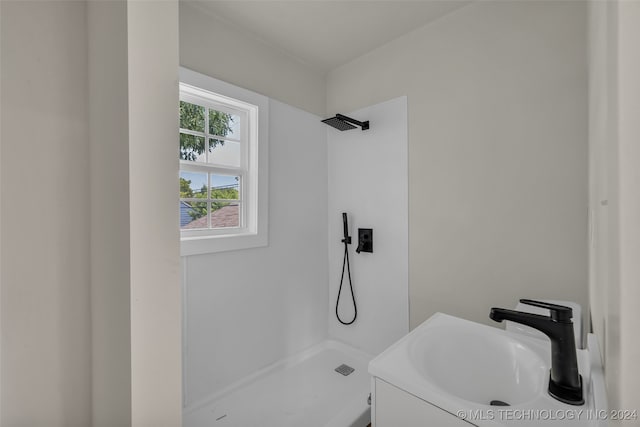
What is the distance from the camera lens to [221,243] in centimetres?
180

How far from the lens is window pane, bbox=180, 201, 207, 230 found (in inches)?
68.7

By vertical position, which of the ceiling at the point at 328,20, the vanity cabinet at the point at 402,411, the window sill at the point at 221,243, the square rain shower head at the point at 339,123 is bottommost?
the vanity cabinet at the point at 402,411

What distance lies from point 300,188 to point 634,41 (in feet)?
6.65

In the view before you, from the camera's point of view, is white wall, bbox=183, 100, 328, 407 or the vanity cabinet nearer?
the vanity cabinet

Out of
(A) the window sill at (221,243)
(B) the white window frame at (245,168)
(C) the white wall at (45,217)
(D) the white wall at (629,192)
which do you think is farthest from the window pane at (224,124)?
(D) the white wall at (629,192)

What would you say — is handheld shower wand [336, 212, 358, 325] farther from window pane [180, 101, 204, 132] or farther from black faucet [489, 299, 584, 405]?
black faucet [489, 299, 584, 405]

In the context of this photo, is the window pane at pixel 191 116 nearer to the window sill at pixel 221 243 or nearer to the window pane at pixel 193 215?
the window pane at pixel 193 215

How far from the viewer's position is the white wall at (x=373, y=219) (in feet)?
6.64

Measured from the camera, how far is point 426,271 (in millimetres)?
1884

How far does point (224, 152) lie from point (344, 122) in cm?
93

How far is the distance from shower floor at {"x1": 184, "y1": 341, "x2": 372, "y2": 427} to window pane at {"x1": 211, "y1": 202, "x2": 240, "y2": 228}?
3.73 feet

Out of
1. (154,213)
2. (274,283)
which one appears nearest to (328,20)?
(154,213)

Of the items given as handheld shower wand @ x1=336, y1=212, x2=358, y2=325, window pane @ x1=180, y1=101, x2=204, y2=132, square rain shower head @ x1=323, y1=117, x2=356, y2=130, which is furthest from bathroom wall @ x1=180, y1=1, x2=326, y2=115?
handheld shower wand @ x1=336, y1=212, x2=358, y2=325

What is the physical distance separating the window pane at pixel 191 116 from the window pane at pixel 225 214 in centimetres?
52
